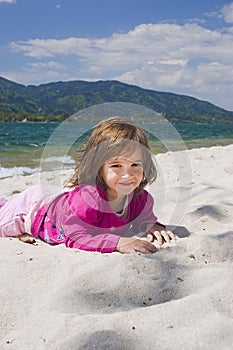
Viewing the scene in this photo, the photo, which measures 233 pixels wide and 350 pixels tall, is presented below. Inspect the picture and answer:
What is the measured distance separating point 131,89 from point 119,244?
129 m

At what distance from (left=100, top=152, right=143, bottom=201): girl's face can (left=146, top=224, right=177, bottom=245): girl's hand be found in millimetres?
354

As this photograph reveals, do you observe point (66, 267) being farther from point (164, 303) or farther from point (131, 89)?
point (131, 89)

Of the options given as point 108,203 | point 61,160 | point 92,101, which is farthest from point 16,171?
point 92,101

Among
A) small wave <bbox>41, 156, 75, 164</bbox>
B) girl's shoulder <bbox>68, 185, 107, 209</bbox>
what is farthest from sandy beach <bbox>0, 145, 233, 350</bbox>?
small wave <bbox>41, 156, 75, 164</bbox>

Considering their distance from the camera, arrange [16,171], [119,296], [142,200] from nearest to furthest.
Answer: [119,296] < [142,200] < [16,171]

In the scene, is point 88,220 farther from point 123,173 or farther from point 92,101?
point 92,101

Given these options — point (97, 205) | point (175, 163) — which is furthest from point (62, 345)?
point (175, 163)

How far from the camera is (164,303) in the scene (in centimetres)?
179

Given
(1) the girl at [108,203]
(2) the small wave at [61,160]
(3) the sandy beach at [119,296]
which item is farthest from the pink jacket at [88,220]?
(2) the small wave at [61,160]

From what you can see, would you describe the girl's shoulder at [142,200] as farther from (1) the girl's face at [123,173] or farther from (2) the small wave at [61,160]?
(2) the small wave at [61,160]

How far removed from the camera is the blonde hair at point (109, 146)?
2646mm

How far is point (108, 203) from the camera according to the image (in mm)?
2762

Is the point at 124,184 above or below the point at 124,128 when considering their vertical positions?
below

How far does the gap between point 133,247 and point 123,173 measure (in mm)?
490
